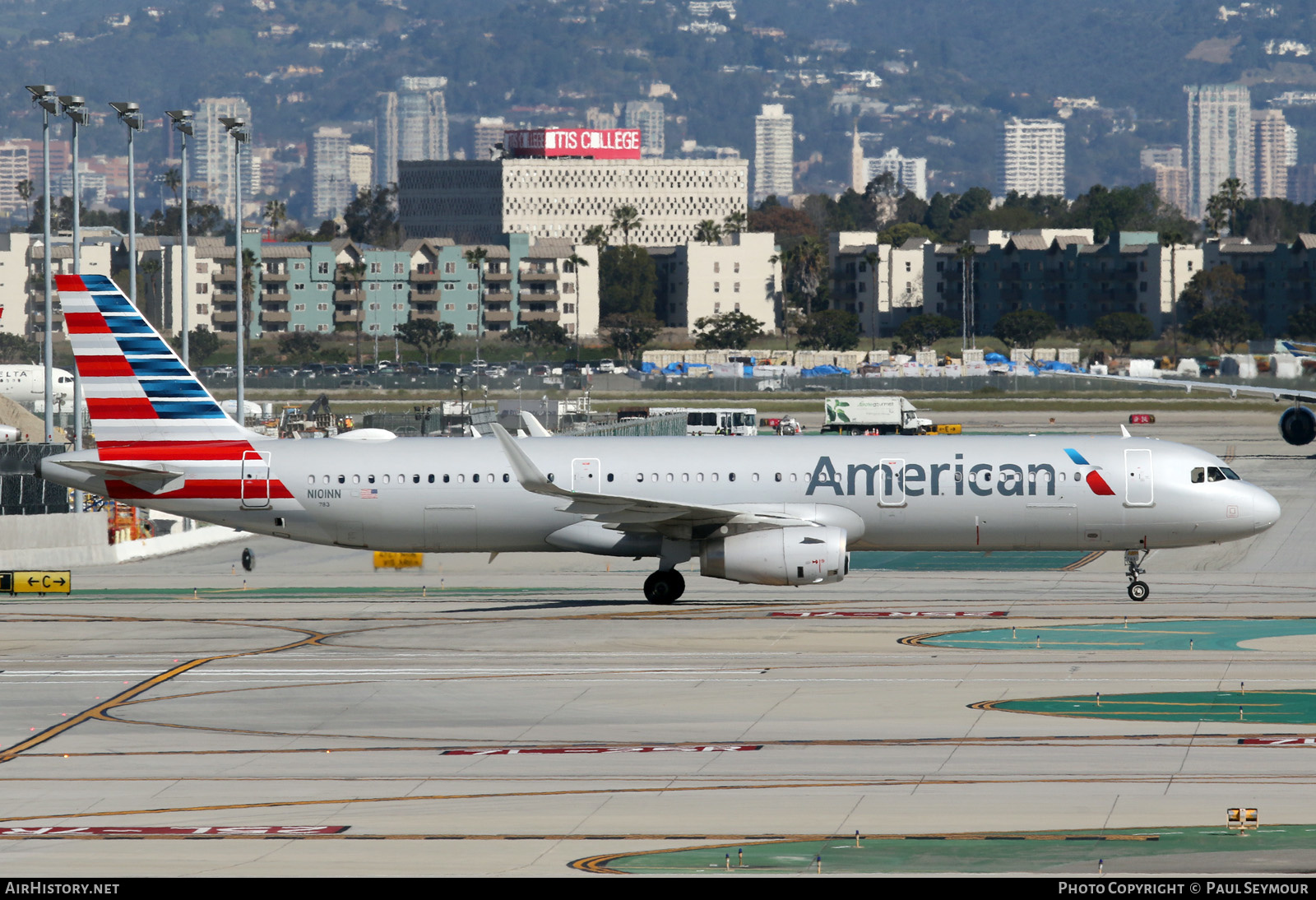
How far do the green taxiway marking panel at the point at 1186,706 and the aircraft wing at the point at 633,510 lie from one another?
13041 millimetres

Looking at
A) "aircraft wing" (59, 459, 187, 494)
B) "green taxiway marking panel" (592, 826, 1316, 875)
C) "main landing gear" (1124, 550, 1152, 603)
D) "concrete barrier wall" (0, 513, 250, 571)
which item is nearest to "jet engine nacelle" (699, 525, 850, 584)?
"main landing gear" (1124, 550, 1152, 603)

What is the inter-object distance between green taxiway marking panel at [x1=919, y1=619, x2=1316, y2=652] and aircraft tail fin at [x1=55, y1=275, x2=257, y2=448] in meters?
20.0

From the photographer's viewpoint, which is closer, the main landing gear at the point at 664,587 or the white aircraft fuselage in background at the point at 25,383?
the main landing gear at the point at 664,587

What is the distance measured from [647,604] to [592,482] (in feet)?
11.6

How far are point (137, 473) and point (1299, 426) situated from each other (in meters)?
44.8

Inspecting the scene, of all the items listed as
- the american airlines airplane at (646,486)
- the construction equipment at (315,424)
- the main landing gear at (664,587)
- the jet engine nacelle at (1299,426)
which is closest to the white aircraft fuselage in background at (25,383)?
the construction equipment at (315,424)

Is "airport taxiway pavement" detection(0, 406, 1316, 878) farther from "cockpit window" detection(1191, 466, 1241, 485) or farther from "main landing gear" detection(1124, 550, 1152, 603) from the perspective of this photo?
"cockpit window" detection(1191, 466, 1241, 485)

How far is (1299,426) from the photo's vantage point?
6625cm

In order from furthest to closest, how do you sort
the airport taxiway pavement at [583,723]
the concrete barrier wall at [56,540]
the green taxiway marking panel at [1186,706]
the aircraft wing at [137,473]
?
1. the concrete barrier wall at [56,540]
2. the aircraft wing at [137,473]
3. the green taxiway marking panel at [1186,706]
4. the airport taxiway pavement at [583,723]

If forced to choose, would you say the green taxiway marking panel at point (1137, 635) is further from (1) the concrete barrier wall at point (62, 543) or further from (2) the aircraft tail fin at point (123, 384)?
(1) the concrete barrier wall at point (62, 543)

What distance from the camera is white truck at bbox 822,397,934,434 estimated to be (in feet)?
377

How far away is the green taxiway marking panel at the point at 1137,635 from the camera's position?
3569 centimetres

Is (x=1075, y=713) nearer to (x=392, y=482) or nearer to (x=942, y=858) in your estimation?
(x=942, y=858)
